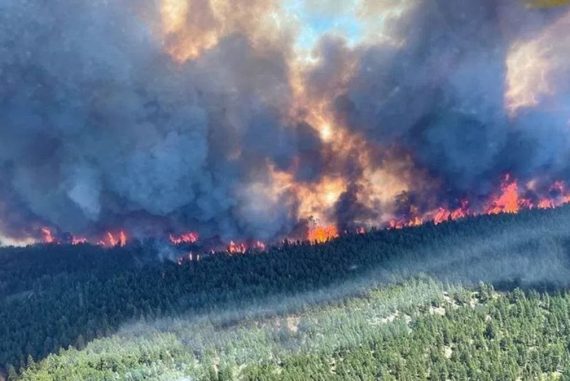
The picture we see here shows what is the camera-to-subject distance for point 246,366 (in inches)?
3878

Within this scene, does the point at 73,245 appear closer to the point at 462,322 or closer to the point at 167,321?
the point at 167,321

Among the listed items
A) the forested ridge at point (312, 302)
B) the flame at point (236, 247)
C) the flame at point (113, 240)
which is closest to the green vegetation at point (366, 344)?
the forested ridge at point (312, 302)

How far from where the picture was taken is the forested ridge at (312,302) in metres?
96.6

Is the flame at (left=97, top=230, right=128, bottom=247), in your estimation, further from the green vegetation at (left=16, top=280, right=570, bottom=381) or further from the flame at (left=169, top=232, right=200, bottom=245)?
the green vegetation at (left=16, top=280, right=570, bottom=381)

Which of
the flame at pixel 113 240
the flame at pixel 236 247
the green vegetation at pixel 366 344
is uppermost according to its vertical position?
the flame at pixel 113 240

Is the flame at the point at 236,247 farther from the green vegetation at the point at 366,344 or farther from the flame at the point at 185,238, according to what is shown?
the green vegetation at the point at 366,344

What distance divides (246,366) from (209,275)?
42329mm

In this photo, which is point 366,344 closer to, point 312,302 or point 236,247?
point 312,302

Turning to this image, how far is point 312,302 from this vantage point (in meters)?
118

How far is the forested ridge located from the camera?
317ft

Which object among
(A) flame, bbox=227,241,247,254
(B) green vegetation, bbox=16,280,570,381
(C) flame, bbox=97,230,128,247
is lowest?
(B) green vegetation, bbox=16,280,570,381

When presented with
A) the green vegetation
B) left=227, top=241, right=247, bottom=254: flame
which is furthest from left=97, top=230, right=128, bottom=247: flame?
the green vegetation

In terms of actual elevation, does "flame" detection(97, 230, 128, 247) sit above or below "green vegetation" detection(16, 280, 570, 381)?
above

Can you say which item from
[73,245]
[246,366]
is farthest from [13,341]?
[73,245]
